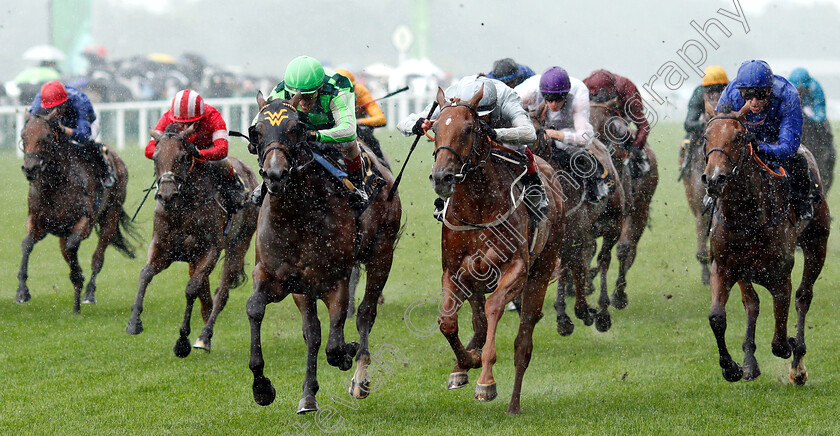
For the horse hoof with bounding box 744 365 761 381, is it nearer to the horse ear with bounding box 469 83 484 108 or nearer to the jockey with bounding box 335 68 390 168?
the horse ear with bounding box 469 83 484 108

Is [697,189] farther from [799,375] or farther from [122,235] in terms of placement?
[122,235]

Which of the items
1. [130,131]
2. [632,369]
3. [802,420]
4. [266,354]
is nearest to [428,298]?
[266,354]

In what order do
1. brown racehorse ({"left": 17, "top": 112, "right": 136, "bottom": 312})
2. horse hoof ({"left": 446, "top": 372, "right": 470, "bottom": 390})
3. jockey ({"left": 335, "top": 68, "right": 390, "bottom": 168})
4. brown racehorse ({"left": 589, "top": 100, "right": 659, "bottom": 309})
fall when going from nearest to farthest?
horse hoof ({"left": 446, "top": 372, "right": 470, "bottom": 390}) → jockey ({"left": 335, "top": 68, "right": 390, "bottom": 168}) → brown racehorse ({"left": 589, "top": 100, "right": 659, "bottom": 309}) → brown racehorse ({"left": 17, "top": 112, "right": 136, "bottom": 312})

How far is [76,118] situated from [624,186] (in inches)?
211

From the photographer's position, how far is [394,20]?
6244 centimetres

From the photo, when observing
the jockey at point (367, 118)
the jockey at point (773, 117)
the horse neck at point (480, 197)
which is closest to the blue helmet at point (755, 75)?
the jockey at point (773, 117)

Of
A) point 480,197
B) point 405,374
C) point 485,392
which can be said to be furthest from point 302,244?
point 405,374

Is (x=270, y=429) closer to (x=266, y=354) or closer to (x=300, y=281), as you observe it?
(x=300, y=281)

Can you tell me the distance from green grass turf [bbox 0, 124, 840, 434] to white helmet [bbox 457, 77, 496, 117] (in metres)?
1.85

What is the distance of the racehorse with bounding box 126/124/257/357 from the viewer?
23.7 ft

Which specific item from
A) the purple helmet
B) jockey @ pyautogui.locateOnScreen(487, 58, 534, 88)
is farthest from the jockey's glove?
jockey @ pyautogui.locateOnScreen(487, 58, 534, 88)

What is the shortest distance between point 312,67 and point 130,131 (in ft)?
55.2

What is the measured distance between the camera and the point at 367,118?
8477 millimetres

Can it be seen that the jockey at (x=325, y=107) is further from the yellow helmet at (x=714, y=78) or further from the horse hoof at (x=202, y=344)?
the yellow helmet at (x=714, y=78)
